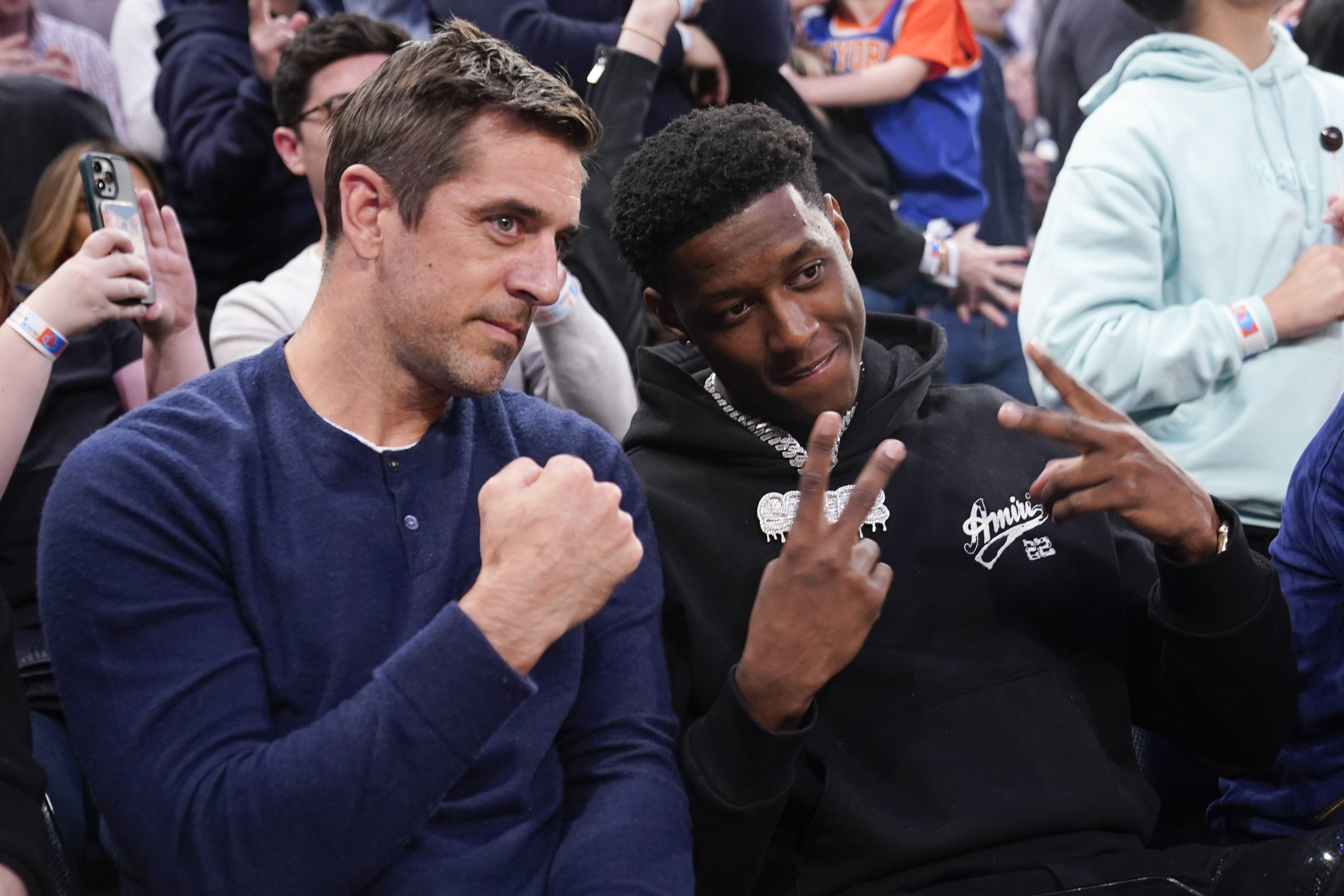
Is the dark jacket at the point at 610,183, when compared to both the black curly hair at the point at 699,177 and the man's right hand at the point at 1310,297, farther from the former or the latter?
the man's right hand at the point at 1310,297

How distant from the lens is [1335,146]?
2520 mm

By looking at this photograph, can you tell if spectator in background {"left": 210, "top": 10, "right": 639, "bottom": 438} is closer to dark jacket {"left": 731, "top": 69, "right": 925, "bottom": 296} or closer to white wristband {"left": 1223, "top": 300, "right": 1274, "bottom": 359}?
dark jacket {"left": 731, "top": 69, "right": 925, "bottom": 296}

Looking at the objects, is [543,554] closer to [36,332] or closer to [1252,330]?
[36,332]

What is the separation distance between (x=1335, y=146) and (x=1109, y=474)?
1.35 metres

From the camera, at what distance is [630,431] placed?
190cm

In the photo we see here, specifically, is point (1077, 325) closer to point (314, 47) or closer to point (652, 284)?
point (652, 284)

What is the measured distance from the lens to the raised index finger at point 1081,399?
→ 1.60m

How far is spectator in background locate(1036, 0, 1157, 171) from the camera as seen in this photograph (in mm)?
3346

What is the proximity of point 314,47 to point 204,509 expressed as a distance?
1.57 meters

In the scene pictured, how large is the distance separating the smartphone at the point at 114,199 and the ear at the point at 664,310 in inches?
33.5

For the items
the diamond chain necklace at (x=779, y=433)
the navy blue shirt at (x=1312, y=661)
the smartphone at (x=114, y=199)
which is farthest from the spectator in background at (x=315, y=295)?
the navy blue shirt at (x=1312, y=661)

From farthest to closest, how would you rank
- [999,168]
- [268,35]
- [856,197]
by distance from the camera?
[999,168] < [856,197] < [268,35]

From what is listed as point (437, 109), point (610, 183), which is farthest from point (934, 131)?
point (437, 109)

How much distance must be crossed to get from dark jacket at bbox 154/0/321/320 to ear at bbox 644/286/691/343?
130 cm
